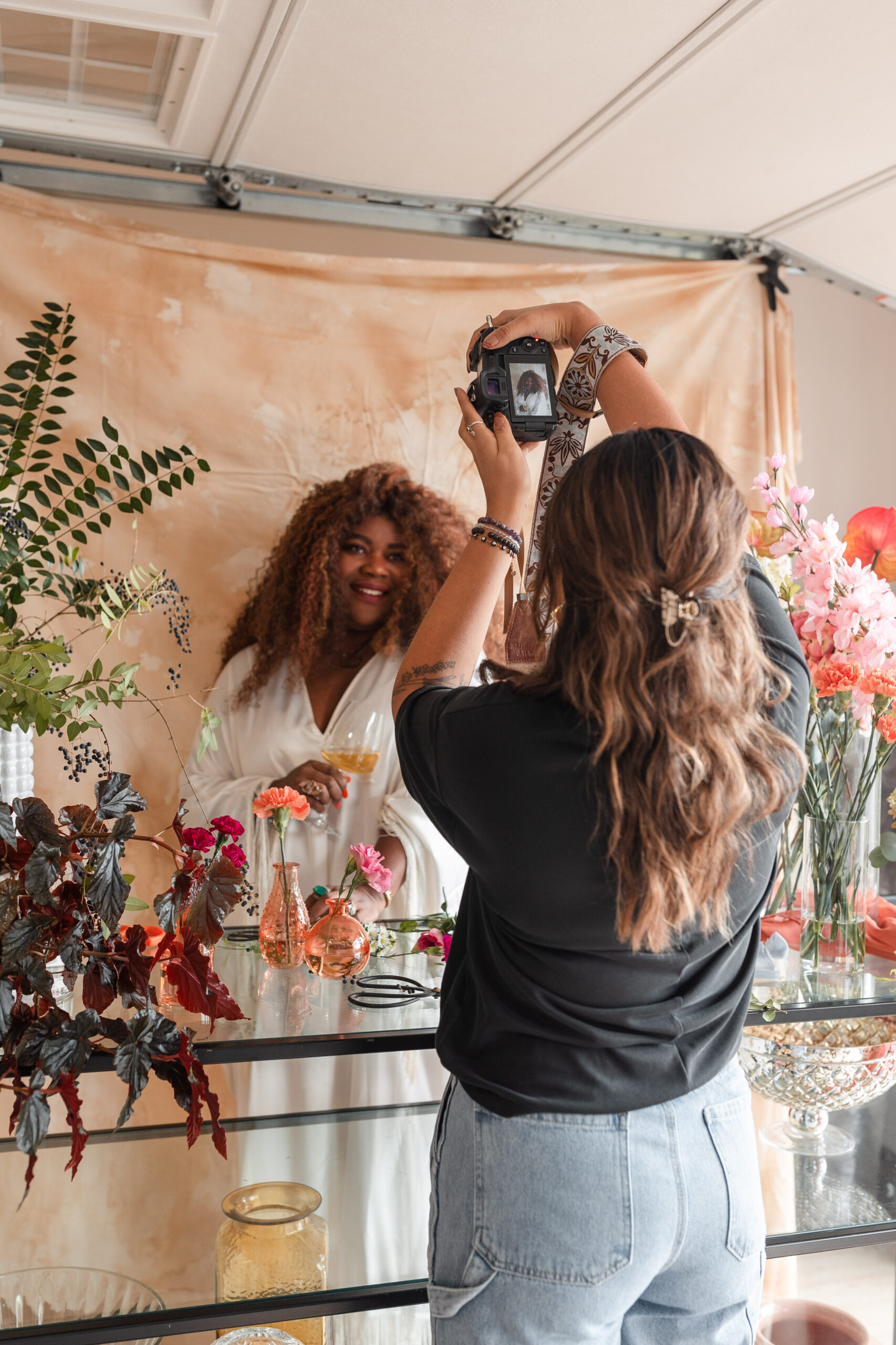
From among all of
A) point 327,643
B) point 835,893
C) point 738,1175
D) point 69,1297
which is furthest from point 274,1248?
point 327,643

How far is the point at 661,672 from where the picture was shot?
2.51 feet

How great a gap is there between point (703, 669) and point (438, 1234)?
55 centimetres

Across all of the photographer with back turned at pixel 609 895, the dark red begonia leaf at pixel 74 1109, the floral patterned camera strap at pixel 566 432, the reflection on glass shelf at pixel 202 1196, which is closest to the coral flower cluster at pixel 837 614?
the floral patterned camera strap at pixel 566 432

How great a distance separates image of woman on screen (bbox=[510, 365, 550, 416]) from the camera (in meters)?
1.11

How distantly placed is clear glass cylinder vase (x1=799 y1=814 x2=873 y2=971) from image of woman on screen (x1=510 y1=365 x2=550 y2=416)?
25.0 inches

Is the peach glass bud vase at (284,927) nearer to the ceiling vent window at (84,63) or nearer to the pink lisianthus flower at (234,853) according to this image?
the pink lisianthus flower at (234,853)

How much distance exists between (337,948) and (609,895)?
551 millimetres

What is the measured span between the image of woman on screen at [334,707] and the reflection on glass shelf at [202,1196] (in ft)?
0.79

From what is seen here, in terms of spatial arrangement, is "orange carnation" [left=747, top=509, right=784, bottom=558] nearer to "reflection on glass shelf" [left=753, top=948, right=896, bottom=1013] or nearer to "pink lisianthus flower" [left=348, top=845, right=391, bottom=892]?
"reflection on glass shelf" [left=753, top=948, right=896, bottom=1013]

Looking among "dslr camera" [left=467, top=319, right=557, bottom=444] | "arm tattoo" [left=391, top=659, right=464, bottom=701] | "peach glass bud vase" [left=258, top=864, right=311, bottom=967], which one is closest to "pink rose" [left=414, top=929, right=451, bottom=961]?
"peach glass bud vase" [left=258, top=864, right=311, bottom=967]

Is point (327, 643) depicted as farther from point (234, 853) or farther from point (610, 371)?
point (610, 371)

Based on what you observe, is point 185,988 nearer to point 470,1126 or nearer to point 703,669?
point 470,1126

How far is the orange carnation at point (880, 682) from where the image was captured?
1248mm

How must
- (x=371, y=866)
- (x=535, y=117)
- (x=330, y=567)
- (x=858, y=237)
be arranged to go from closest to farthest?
(x=371, y=866)
(x=535, y=117)
(x=330, y=567)
(x=858, y=237)
